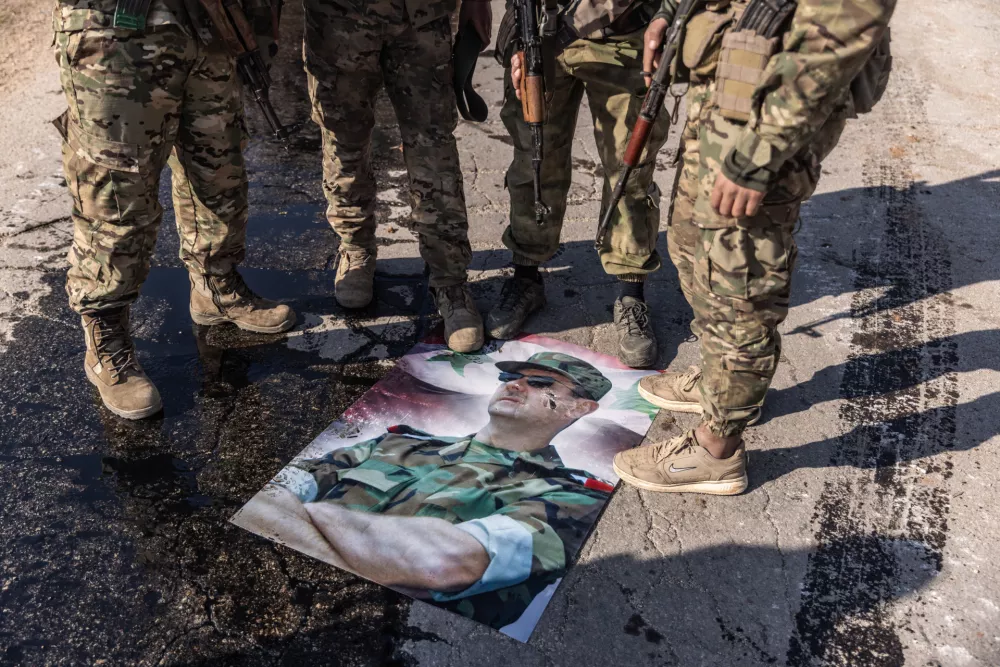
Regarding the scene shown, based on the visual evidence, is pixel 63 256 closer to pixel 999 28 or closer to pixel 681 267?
pixel 681 267

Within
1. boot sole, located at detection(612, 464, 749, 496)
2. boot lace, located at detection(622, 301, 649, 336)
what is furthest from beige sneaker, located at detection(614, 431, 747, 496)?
boot lace, located at detection(622, 301, 649, 336)

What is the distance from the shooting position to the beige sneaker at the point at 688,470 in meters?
2.19

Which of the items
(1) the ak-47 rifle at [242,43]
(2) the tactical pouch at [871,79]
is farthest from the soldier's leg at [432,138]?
(2) the tactical pouch at [871,79]

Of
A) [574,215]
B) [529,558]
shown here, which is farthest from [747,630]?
[574,215]

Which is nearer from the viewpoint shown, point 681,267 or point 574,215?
point 681,267

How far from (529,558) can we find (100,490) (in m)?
1.23

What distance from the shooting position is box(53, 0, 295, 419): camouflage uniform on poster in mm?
2094

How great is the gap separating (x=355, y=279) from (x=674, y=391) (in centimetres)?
128

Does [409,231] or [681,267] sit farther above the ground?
[681,267]

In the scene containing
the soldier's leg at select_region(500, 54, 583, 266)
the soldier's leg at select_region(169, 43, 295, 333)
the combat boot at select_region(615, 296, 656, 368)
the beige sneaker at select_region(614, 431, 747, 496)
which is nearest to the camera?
the beige sneaker at select_region(614, 431, 747, 496)

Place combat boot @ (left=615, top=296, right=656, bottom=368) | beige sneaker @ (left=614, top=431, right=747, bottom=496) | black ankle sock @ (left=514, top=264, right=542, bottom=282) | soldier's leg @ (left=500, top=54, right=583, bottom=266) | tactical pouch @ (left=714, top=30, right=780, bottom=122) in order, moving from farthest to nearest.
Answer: black ankle sock @ (left=514, top=264, right=542, bottom=282), combat boot @ (left=615, top=296, right=656, bottom=368), soldier's leg @ (left=500, top=54, right=583, bottom=266), beige sneaker @ (left=614, top=431, right=747, bottom=496), tactical pouch @ (left=714, top=30, right=780, bottom=122)

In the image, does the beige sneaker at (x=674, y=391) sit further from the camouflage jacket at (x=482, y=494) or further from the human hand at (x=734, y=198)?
the human hand at (x=734, y=198)

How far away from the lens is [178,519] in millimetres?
2115

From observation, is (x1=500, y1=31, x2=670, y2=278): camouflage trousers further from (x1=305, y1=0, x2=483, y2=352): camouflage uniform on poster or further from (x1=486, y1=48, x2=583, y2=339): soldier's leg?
(x1=305, y1=0, x2=483, y2=352): camouflage uniform on poster
